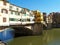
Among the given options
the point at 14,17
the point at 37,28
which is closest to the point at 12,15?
the point at 14,17

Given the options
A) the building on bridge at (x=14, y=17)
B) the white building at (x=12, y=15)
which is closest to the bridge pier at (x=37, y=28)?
the building on bridge at (x=14, y=17)

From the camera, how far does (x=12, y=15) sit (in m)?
40.7

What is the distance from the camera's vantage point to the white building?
34094 mm

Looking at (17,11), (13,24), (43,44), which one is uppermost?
(17,11)

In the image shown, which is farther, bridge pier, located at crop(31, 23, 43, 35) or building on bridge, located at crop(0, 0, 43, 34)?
bridge pier, located at crop(31, 23, 43, 35)

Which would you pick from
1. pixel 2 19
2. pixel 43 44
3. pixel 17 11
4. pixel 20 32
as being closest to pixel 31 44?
pixel 43 44

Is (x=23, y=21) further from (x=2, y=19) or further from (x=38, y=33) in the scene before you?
(x=2, y=19)

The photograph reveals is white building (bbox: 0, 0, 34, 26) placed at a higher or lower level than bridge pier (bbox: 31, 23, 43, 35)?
higher

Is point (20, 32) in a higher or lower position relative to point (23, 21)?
lower

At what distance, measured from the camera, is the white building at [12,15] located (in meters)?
34.1

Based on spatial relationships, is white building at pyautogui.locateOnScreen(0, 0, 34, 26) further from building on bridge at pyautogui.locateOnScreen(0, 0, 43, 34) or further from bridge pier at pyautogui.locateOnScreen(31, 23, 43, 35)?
bridge pier at pyautogui.locateOnScreen(31, 23, 43, 35)

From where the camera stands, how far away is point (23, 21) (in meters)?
46.8

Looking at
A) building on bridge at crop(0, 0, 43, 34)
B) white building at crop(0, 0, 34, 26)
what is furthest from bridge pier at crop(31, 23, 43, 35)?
white building at crop(0, 0, 34, 26)

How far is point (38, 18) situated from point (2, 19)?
997 inches
